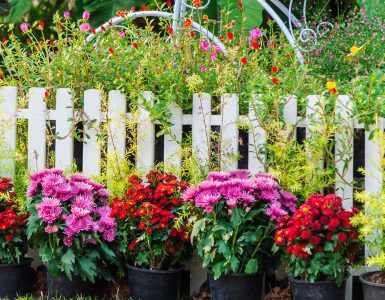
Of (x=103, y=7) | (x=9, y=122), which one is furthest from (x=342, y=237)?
(x=103, y=7)

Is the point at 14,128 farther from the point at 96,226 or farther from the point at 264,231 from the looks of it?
the point at 264,231

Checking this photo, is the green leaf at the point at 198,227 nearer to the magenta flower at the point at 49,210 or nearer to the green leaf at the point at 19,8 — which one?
the magenta flower at the point at 49,210

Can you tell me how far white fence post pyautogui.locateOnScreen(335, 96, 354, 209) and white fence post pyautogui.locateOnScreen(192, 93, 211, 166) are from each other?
707 millimetres

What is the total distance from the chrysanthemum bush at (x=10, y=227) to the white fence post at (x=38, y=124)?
0.84ft

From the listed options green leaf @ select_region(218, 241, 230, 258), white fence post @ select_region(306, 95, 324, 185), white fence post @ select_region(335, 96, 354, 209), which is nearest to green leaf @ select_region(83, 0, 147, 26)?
white fence post @ select_region(306, 95, 324, 185)

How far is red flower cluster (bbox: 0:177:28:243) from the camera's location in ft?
13.5

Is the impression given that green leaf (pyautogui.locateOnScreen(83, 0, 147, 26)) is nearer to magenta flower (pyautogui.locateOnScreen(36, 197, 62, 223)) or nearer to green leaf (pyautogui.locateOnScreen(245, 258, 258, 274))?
magenta flower (pyautogui.locateOnScreen(36, 197, 62, 223))

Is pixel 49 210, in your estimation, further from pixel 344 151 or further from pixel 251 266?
pixel 344 151

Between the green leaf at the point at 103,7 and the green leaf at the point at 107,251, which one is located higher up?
the green leaf at the point at 103,7

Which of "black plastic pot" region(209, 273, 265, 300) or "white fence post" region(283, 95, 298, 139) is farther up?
"white fence post" region(283, 95, 298, 139)

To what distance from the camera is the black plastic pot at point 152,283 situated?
4.01 metres

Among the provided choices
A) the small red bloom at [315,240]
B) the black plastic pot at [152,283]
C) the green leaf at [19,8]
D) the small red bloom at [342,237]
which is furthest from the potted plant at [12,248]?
the green leaf at [19,8]

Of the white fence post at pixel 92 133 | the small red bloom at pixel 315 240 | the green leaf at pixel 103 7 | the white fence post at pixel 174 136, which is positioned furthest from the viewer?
the green leaf at pixel 103 7

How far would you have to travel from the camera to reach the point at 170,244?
3.96 meters
